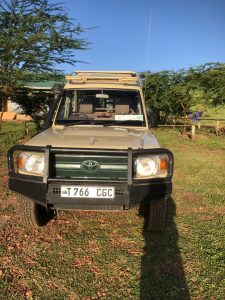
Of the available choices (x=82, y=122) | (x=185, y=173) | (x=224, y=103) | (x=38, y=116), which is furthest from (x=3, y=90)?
(x=224, y=103)

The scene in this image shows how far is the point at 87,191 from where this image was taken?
4.20 m

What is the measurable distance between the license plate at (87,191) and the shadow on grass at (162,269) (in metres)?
0.83

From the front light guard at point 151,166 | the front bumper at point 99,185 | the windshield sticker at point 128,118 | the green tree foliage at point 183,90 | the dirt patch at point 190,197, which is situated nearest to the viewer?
the front bumper at point 99,185

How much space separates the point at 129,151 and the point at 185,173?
195 inches

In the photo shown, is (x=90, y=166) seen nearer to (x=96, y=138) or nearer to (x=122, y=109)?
(x=96, y=138)

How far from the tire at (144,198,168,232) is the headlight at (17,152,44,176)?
1422 millimetres

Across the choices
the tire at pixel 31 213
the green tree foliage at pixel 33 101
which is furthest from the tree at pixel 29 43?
the tire at pixel 31 213

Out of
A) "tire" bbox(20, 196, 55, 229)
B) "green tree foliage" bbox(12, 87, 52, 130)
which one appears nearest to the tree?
"green tree foliage" bbox(12, 87, 52, 130)

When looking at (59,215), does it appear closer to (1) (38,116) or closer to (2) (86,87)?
(2) (86,87)

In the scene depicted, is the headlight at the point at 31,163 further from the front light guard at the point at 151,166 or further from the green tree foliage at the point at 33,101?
the green tree foliage at the point at 33,101

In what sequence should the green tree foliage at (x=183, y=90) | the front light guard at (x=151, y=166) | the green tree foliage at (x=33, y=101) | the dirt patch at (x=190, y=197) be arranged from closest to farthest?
the front light guard at (x=151, y=166) < the dirt patch at (x=190, y=197) < the green tree foliage at (x=33, y=101) < the green tree foliage at (x=183, y=90)

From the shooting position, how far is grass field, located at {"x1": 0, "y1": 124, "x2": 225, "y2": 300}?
3.59 m

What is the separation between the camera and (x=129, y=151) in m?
4.14

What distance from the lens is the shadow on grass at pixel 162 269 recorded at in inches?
139
